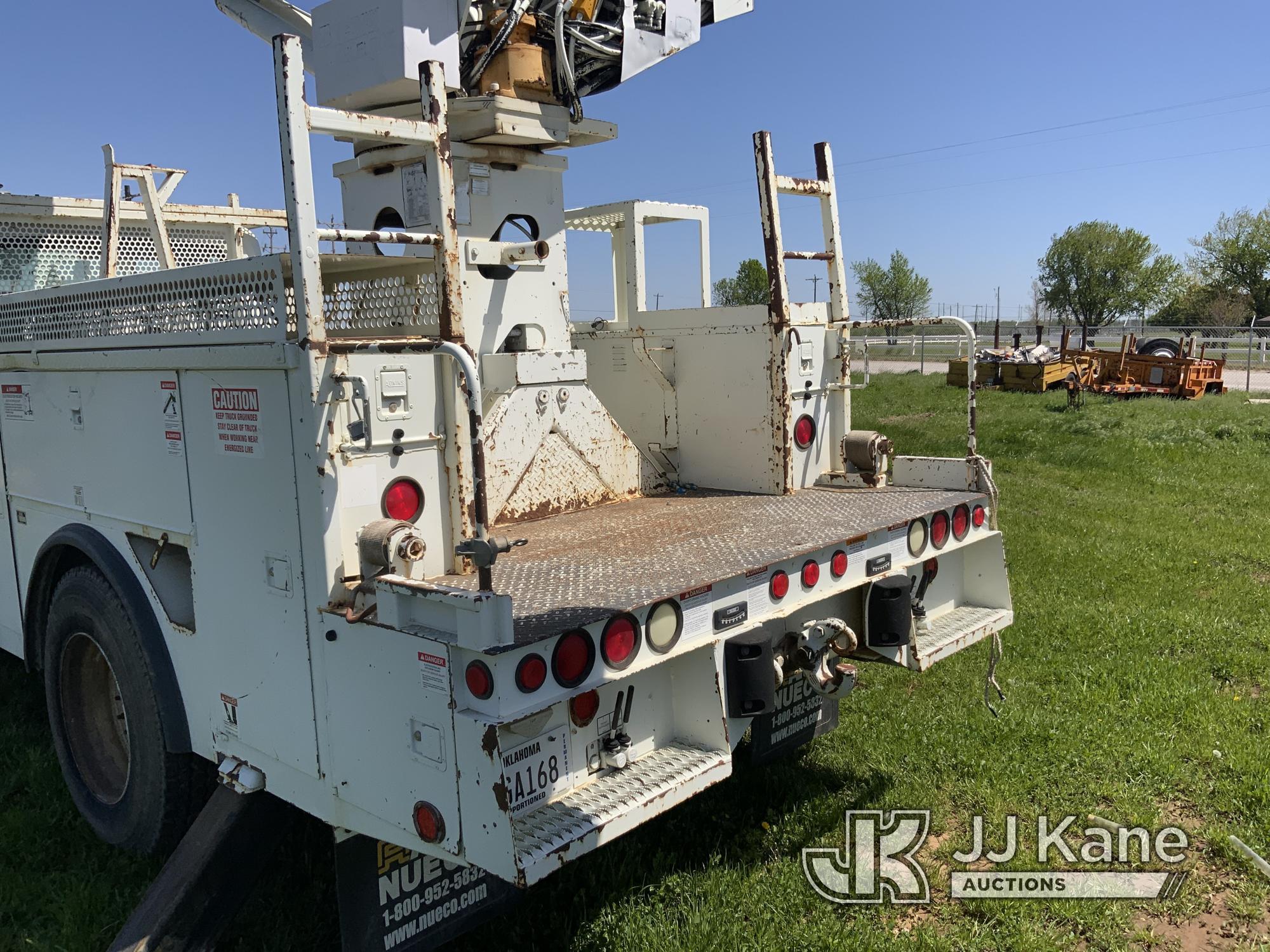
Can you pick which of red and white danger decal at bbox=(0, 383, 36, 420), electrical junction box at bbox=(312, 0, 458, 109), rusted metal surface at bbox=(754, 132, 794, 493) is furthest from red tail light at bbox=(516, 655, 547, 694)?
red and white danger decal at bbox=(0, 383, 36, 420)

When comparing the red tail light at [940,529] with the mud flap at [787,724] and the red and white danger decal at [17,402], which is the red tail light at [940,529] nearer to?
the mud flap at [787,724]

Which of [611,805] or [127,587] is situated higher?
[127,587]

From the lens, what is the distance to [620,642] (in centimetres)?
276

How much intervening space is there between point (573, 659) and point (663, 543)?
3.78 ft

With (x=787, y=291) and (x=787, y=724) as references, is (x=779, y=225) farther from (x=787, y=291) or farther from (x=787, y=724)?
(x=787, y=724)

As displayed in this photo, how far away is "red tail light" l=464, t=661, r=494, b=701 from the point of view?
2.44 m

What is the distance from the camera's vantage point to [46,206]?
18.9 ft

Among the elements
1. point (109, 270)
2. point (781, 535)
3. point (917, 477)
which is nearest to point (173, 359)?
point (781, 535)

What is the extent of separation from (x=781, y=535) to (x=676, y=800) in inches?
46.4

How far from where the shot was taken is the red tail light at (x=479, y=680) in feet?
8.00

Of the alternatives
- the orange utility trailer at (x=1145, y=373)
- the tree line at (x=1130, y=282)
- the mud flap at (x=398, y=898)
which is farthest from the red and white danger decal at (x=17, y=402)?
the tree line at (x=1130, y=282)

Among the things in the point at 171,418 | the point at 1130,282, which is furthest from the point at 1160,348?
the point at 1130,282

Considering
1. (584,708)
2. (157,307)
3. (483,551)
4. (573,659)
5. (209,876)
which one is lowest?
(209,876)

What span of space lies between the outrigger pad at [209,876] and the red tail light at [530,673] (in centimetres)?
137
